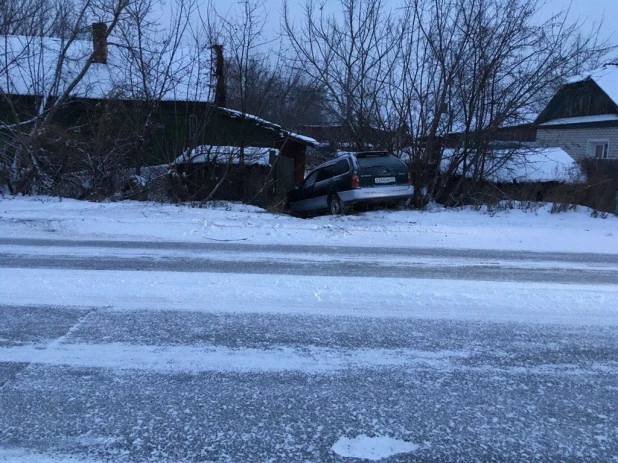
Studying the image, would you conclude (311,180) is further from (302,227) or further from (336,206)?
(302,227)

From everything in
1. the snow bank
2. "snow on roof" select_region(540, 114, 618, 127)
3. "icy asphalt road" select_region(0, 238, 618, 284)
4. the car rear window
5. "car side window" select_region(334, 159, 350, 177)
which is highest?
"snow on roof" select_region(540, 114, 618, 127)

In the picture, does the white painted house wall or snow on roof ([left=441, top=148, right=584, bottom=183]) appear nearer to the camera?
snow on roof ([left=441, top=148, right=584, bottom=183])

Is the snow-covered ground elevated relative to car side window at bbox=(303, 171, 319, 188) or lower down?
lower down

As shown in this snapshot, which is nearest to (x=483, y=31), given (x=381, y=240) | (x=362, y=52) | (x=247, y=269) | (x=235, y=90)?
(x=362, y=52)

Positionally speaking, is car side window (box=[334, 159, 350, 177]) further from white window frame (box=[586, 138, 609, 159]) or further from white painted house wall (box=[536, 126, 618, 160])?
white window frame (box=[586, 138, 609, 159])

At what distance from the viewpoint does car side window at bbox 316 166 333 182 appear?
13.4m

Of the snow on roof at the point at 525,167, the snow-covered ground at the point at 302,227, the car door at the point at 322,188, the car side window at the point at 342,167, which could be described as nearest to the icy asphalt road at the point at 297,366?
the snow-covered ground at the point at 302,227

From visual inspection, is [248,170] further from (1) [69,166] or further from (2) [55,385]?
(2) [55,385]

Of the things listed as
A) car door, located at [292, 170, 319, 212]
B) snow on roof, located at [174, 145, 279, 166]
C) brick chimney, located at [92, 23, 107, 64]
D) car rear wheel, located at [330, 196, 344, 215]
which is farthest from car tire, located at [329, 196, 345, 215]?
brick chimney, located at [92, 23, 107, 64]

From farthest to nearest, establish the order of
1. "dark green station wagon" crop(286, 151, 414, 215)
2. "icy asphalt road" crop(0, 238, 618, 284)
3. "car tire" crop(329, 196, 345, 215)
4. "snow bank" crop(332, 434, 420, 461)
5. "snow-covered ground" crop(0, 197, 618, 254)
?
"car tire" crop(329, 196, 345, 215), "dark green station wagon" crop(286, 151, 414, 215), "snow-covered ground" crop(0, 197, 618, 254), "icy asphalt road" crop(0, 238, 618, 284), "snow bank" crop(332, 434, 420, 461)

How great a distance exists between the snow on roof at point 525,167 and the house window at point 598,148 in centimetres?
1314

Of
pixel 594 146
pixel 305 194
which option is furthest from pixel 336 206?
pixel 594 146

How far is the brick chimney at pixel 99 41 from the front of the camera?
47.3 feet

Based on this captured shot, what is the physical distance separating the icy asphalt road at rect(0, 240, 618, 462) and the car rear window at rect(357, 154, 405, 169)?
21.8 ft
